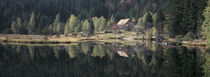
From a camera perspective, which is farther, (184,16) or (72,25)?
(72,25)

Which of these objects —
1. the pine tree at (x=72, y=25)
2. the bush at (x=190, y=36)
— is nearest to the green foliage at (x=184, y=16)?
the bush at (x=190, y=36)

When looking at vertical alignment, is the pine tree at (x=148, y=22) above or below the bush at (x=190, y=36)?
above

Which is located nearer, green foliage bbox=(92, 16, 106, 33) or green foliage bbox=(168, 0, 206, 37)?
green foliage bbox=(168, 0, 206, 37)

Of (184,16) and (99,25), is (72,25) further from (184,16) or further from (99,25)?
(184,16)

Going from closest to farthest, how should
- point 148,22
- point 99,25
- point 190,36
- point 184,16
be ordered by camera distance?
point 190,36, point 184,16, point 148,22, point 99,25

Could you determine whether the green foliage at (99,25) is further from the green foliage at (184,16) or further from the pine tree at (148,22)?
the green foliage at (184,16)

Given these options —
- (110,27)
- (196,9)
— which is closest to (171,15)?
(196,9)

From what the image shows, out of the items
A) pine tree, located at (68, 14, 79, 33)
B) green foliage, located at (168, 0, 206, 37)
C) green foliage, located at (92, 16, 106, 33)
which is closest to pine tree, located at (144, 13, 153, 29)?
green foliage, located at (168, 0, 206, 37)

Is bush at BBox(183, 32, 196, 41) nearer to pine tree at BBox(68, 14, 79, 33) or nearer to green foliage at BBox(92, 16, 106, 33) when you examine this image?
green foliage at BBox(92, 16, 106, 33)

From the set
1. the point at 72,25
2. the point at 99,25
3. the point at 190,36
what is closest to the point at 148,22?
the point at 190,36

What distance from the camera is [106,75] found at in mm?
29125

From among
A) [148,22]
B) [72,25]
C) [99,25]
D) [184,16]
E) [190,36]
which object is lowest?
[190,36]

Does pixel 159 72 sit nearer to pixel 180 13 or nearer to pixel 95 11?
pixel 180 13

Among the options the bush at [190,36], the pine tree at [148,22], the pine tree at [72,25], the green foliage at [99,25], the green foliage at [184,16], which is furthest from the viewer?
the pine tree at [72,25]
